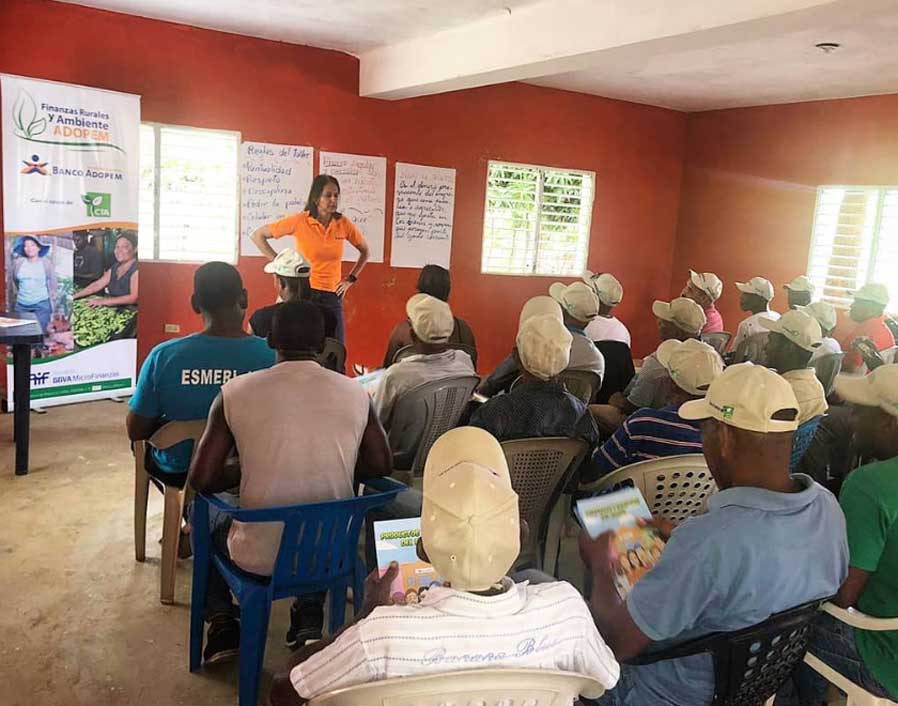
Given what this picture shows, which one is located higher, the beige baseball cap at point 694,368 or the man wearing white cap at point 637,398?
the beige baseball cap at point 694,368

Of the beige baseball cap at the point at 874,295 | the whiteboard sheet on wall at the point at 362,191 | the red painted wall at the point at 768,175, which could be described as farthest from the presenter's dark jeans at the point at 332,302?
the red painted wall at the point at 768,175

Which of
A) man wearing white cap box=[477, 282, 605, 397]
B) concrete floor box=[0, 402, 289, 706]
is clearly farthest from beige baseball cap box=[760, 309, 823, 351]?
concrete floor box=[0, 402, 289, 706]

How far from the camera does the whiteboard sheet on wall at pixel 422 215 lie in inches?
255

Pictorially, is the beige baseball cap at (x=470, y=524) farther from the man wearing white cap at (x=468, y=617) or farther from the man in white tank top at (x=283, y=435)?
the man in white tank top at (x=283, y=435)

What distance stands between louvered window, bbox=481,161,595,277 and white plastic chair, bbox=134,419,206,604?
181 inches

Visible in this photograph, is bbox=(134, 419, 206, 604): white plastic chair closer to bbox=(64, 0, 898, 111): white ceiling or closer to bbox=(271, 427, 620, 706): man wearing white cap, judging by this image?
bbox=(271, 427, 620, 706): man wearing white cap

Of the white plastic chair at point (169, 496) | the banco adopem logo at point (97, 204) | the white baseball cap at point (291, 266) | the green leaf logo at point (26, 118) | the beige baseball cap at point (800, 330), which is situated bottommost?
the white plastic chair at point (169, 496)

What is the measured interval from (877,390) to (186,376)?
82.0 inches

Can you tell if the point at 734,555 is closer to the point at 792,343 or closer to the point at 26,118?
the point at 792,343

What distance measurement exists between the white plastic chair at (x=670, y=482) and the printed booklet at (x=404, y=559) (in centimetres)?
79

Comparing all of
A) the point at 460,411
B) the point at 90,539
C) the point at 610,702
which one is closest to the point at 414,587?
the point at 610,702

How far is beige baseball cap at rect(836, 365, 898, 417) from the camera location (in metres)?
1.99

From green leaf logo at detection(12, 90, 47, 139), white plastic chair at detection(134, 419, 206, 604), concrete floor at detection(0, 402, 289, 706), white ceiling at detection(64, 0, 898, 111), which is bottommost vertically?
concrete floor at detection(0, 402, 289, 706)

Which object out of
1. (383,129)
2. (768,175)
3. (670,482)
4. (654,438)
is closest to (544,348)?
(654,438)
